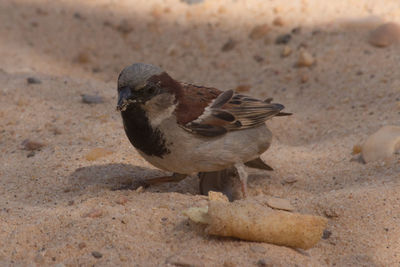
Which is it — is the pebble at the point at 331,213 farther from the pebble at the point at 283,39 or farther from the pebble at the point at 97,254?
the pebble at the point at 283,39

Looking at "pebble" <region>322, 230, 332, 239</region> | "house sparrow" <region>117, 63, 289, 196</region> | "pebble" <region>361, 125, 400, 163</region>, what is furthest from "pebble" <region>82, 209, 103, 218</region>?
"pebble" <region>361, 125, 400, 163</region>

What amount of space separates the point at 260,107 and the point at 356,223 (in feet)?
4.40

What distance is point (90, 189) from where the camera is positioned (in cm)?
452

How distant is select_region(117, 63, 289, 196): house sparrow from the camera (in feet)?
13.6

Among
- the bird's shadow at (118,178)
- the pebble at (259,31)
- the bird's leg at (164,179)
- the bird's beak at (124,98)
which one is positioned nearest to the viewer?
the bird's beak at (124,98)

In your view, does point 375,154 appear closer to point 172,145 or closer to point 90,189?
point 172,145

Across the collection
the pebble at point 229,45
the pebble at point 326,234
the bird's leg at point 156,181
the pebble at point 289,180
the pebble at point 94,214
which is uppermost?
the pebble at point 229,45

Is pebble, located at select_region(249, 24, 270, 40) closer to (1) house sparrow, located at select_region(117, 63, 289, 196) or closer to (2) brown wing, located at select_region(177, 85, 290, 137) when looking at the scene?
(2) brown wing, located at select_region(177, 85, 290, 137)

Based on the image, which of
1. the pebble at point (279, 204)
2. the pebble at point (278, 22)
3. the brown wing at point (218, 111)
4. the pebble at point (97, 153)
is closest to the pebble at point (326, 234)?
the pebble at point (279, 204)

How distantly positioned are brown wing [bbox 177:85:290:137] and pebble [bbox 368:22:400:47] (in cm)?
280

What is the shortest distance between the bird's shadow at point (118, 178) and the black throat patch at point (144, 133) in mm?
592

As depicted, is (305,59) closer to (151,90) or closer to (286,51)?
(286,51)

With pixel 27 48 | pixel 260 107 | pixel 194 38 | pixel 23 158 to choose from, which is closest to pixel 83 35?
pixel 27 48

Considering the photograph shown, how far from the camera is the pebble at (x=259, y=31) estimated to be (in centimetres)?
791
